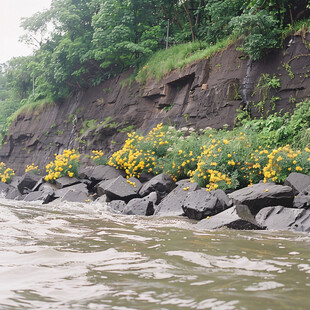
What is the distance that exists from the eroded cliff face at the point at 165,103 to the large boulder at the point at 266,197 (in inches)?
197

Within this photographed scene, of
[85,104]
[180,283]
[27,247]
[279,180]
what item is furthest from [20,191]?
[180,283]

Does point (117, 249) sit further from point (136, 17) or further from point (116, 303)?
point (136, 17)

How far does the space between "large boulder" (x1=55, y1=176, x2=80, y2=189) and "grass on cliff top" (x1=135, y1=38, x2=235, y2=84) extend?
608 cm

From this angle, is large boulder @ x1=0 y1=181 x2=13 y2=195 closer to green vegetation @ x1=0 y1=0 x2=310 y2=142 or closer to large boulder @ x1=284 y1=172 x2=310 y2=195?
green vegetation @ x1=0 y1=0 x2=310 y2=142

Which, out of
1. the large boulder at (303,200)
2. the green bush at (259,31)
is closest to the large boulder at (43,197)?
the large boulder at (303,200)

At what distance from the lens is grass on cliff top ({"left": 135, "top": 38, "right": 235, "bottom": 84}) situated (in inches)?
562

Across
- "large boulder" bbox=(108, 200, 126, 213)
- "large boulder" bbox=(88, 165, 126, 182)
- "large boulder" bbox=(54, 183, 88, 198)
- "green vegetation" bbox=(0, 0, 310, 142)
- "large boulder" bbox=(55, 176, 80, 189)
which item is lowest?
"large boulder" bbox=(108, 200, 126, 213)

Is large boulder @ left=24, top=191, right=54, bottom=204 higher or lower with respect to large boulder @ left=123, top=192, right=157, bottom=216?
lower

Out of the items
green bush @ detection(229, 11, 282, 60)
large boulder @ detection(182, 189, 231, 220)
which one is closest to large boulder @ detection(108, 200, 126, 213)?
large boulder @ detection(182, 189, 231, 220)

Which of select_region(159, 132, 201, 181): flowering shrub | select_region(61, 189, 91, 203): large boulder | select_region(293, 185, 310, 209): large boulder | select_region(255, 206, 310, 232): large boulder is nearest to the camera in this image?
select_region(255, 206, 310, 232): large boulder

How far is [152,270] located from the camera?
2.92 meters

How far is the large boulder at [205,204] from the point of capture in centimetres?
703

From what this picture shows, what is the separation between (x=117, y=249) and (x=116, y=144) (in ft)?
43.4

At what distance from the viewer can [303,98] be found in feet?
35.4
